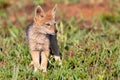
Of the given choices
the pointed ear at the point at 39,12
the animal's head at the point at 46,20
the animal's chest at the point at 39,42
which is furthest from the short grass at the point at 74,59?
the pointed ear at the point at 39,12

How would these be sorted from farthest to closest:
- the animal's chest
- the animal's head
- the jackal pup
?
the animal's chest → the jackal pup → the animal's head

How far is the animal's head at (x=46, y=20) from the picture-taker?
279 inches

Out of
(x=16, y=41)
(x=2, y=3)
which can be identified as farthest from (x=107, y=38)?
(x=2, y=3)

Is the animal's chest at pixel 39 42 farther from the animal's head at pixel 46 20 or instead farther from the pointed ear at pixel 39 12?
the pointed ear at pixel 39 12

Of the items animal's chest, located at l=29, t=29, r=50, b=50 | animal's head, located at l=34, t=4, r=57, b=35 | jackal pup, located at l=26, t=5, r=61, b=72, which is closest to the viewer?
animal's head, located at l=34, t=4, r=57, b=35

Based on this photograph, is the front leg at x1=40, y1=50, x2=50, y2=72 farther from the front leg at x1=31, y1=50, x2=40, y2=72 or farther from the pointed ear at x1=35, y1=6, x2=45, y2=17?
the pointed ear at x1=35, y1=6, x2=45, y2=17

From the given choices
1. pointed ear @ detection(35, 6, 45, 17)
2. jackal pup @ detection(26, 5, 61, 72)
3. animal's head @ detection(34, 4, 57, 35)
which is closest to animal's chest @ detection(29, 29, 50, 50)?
jackal pup @ detection(26, 5, 61, 72)

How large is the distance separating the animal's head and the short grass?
2.13ft

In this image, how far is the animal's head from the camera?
23.2ft

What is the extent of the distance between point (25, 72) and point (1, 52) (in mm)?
1165

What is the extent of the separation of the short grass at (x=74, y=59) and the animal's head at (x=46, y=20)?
2.13ft

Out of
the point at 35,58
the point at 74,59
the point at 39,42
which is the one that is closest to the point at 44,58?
the point at 35,58

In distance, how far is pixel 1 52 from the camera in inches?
323

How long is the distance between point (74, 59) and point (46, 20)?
36.6 inches
